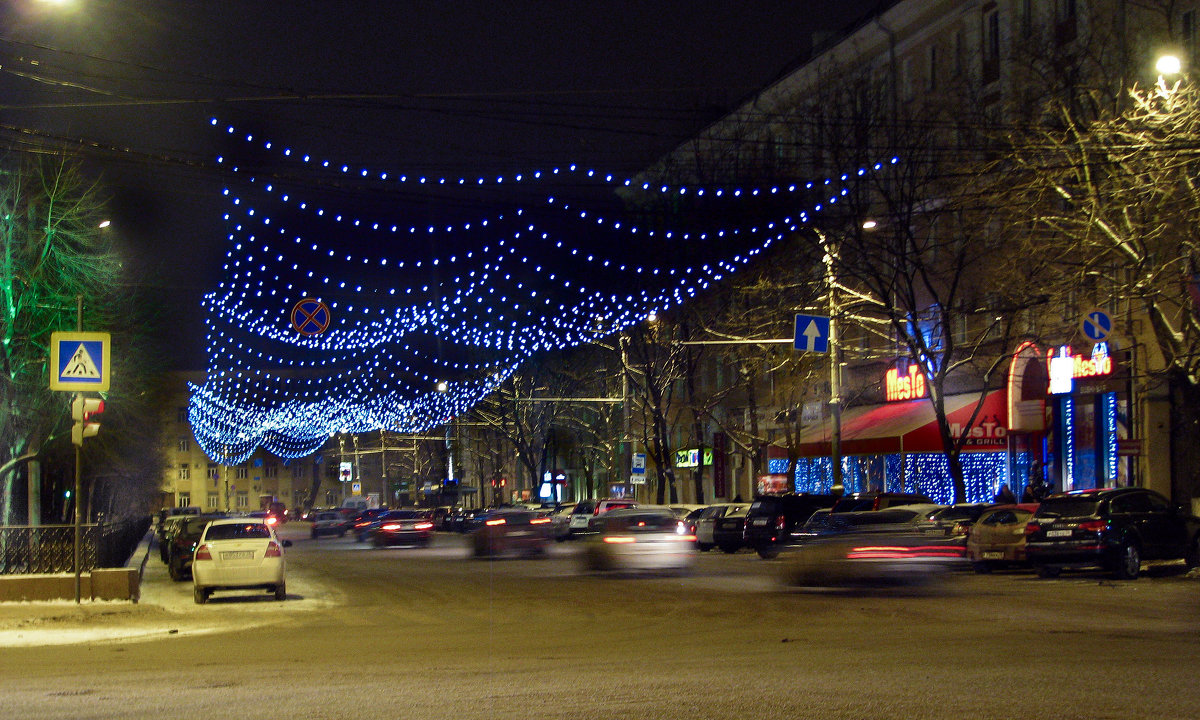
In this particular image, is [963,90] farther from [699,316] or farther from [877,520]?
[877,520]

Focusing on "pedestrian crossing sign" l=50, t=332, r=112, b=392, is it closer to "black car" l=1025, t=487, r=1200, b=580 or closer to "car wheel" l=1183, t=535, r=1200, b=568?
"black car" l=1025, t=487, r=1200, b=580

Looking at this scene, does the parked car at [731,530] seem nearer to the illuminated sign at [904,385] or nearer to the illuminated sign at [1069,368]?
the illuminated sign at [1069,368]

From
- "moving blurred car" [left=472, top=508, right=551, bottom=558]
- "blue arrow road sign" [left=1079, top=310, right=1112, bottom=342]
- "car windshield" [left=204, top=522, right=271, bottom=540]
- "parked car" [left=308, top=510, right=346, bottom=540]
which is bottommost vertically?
"parked car" [left=308, top=510, right=346, bottom=540]

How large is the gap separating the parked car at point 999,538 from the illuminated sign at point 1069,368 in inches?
398

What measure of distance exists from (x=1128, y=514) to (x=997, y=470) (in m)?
17.9

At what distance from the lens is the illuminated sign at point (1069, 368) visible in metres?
33.2

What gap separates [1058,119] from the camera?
26469mm

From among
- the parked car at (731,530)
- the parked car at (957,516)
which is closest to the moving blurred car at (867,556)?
the parked car at (957,516)

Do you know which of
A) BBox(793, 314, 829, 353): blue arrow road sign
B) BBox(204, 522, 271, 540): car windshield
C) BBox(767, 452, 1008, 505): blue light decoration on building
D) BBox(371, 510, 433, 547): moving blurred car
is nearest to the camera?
BBox(204, 522, 271, 540): car windshield

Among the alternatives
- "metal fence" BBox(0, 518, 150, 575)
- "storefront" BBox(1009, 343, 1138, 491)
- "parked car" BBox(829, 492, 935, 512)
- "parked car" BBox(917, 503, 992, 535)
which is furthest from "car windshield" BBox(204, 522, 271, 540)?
"storefront" BBox(1009, 343, 1138, 491)

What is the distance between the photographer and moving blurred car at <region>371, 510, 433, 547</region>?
4256cm

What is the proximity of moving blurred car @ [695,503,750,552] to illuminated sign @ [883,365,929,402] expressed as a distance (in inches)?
371

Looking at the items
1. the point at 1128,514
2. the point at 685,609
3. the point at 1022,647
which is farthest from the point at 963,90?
the point at 1022,647

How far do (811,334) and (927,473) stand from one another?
10867 millimetres
